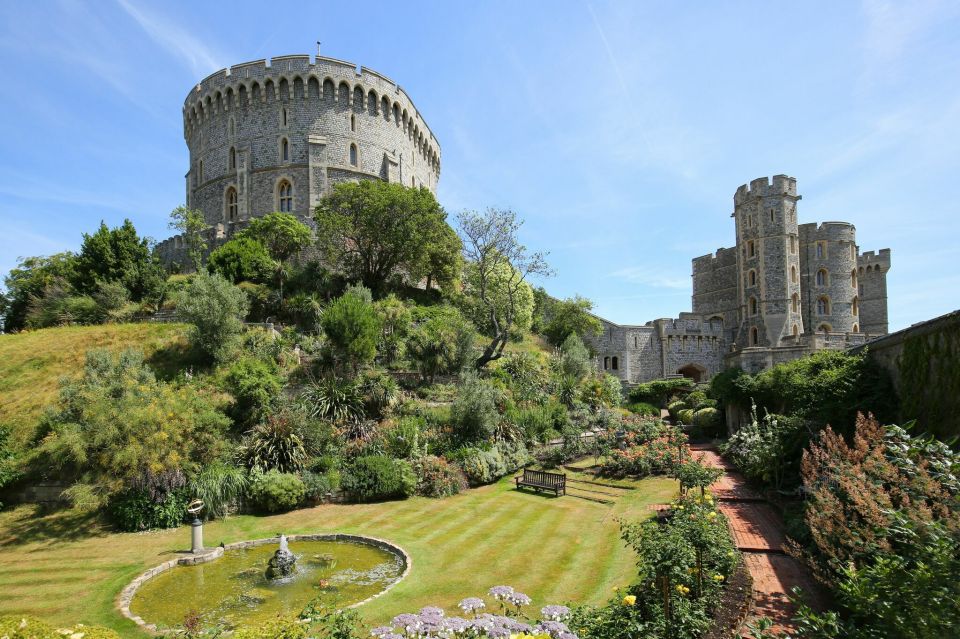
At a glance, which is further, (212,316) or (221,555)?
(212,316)

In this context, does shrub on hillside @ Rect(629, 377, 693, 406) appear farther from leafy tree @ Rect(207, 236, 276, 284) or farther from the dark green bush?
the dark green bush

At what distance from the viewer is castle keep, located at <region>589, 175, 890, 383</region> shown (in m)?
39.8

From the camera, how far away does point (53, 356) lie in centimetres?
2042

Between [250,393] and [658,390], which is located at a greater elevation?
[250,393]

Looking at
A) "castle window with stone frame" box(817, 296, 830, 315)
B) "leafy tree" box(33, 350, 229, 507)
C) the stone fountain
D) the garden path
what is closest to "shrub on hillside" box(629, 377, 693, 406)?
"castle window with stone frame" box(817, 296, 830, 315)

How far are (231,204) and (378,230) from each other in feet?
54.9

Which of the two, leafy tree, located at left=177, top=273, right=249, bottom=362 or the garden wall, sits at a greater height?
leafy tree, located at left=177, top=273, right=249, bottom=362

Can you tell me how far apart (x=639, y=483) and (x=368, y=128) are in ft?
114

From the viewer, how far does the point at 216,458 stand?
1427 centimetres

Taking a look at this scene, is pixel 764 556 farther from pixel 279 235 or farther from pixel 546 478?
pixel 279 235

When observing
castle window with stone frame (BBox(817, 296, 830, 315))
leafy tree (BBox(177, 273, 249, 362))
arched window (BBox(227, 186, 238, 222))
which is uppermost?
arched window (BBox(227, 186, 238, 222))

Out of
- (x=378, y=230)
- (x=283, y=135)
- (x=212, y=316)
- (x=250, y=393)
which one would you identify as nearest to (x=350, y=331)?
(x=250, y=393)

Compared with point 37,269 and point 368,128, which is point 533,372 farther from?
point 37,269

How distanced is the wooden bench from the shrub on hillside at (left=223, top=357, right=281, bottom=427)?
28.2 ft
